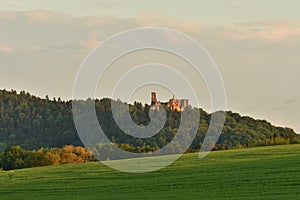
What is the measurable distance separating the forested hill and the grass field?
49.5ft

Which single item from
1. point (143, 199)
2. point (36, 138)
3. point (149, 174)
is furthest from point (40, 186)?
point (36, 138)

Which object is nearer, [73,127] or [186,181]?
[186,181]

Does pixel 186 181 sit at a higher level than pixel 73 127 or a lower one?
lower

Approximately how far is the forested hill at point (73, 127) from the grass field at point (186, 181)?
1510cm

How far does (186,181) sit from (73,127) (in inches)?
2604

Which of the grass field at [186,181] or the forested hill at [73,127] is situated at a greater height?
the forested hill at [73,127]

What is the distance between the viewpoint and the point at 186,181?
3953 centimetres

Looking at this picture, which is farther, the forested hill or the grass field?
the forested hill

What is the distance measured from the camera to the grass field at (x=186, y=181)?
3381 centimetres

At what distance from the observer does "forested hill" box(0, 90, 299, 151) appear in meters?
70.8

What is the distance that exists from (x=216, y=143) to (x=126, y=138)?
10122mm

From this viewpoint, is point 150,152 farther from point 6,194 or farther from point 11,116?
point 11,116

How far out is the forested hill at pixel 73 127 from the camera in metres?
70.8

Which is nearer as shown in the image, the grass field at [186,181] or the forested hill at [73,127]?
the grass field at [186,181]
